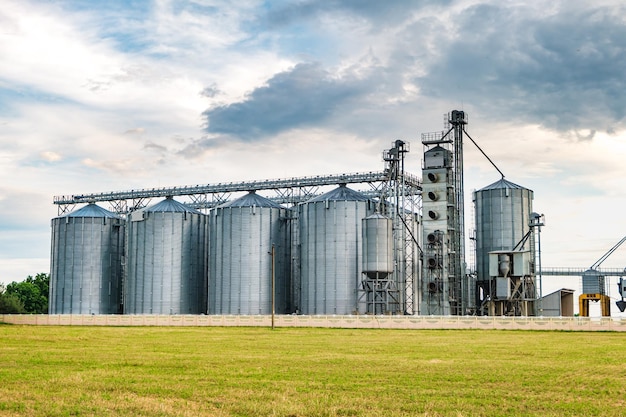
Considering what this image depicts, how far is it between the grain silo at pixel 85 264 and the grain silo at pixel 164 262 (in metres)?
6.95

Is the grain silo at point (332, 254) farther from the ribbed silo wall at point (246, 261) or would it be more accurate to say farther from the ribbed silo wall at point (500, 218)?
the ribbed silo wall at point (500, 218)

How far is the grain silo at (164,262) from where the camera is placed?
11281cm

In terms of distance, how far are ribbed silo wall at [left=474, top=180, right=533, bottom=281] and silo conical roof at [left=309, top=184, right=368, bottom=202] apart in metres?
16.0

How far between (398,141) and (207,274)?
36.5m

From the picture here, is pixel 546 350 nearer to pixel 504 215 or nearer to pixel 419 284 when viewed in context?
pixel 504 215

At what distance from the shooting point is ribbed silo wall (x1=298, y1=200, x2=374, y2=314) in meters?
102

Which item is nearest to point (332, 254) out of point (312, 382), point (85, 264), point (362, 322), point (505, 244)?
point (505, 244)

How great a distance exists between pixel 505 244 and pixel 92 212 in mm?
63947

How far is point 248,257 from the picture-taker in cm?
10794

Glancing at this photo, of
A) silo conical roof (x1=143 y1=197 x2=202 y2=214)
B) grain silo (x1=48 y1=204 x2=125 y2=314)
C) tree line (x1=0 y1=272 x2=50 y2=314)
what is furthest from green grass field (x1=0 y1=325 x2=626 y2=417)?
tree line (x1=0 y1=272 x2=50 y2=314)

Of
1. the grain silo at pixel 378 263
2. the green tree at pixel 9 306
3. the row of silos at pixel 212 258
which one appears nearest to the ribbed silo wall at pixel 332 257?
the row of silos at pixel 212 258

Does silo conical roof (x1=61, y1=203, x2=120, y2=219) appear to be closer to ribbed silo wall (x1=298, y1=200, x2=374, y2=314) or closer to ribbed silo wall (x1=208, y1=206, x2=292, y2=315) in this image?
ribbed silo wall (x1=208, y1=206, x2=292, y2=315)

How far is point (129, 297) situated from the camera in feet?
378

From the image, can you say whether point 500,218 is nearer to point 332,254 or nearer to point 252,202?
point 332,254
